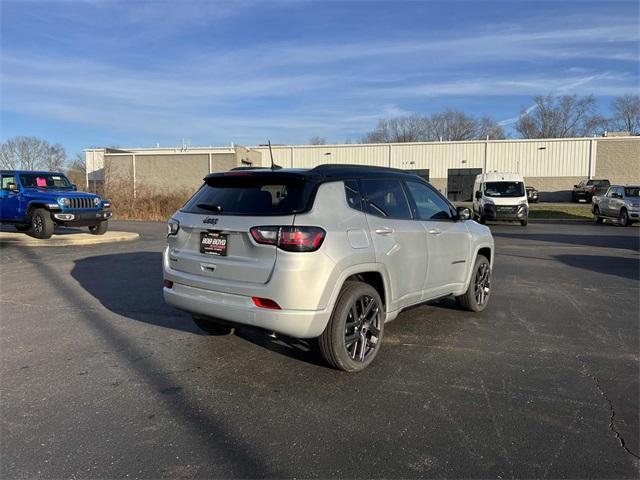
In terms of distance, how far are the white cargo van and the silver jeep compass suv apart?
62.6 feet

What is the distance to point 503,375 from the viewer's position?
434 centimetres

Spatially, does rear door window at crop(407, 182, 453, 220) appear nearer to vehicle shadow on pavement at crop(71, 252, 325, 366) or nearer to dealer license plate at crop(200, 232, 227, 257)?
vehicle shadow on pavement at crop(71, 252, 325, 366)

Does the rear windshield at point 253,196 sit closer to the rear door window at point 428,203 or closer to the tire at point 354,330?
the tire at point 354,330

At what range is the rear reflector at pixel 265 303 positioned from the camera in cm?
389

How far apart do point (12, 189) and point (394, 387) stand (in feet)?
47.2

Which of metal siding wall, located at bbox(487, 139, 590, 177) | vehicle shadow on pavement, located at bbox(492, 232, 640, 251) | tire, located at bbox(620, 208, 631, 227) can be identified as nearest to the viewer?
vehicle shadow on pavement, located at bbox(492, 232, 640, 251)

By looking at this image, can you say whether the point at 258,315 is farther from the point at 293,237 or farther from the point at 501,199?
the point at 501,199

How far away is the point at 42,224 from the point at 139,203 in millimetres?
13062

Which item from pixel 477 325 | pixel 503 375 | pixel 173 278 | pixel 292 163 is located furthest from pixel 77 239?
pixel 292 163

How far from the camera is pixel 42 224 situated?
13820mm

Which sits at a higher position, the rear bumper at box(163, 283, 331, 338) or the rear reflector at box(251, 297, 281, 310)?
the rear reflector at box(251, 297, 281, 310)

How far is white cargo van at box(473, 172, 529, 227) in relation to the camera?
2278 cm

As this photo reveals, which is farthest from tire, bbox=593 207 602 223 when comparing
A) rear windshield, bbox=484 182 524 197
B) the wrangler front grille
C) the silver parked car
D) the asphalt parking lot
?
the wrangler front grille

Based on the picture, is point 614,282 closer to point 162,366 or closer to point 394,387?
point 394,387
